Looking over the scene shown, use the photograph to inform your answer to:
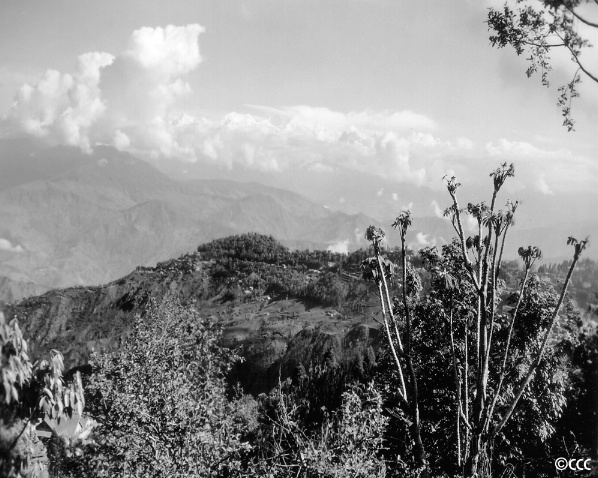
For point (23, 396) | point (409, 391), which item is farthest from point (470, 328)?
point (23, 396)

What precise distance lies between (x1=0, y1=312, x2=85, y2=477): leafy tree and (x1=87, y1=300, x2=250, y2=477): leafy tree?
4045 mm

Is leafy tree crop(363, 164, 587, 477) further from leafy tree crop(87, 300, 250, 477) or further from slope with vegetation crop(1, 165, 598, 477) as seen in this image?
leafy tree crop(87, 300, 250, 477)

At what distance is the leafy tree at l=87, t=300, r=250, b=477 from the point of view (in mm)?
10141

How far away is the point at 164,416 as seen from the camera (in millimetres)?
10773

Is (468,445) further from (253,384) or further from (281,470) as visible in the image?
(253,384)

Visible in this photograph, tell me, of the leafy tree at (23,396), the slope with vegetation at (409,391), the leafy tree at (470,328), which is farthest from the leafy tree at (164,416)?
the leafy tree at (470,328)

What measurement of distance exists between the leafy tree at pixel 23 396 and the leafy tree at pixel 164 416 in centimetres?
404

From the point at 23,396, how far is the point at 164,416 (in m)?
5.26

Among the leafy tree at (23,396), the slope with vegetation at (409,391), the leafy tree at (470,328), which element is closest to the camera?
the leafy tree at (23,396)

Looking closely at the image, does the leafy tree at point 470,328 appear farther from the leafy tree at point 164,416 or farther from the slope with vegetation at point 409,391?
the leafy tree at point 164,416

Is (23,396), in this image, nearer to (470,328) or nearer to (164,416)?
(164,416)

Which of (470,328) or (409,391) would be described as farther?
(409,391)

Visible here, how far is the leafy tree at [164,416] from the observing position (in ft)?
33.3

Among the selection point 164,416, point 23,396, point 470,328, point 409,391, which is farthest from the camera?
point 409,391
